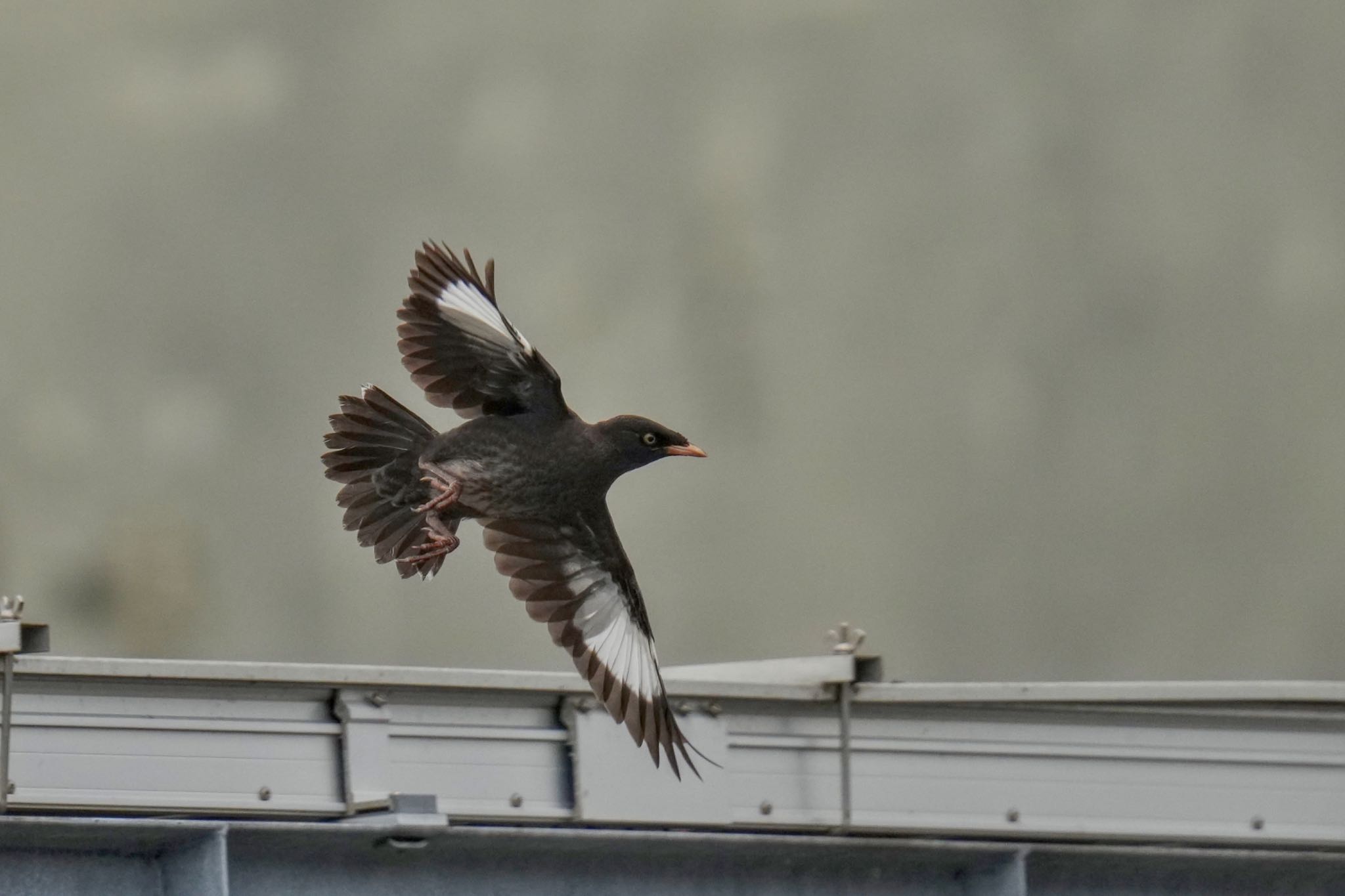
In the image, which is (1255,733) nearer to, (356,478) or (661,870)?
(661,870)

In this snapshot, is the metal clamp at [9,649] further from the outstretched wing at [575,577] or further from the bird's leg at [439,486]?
the outstretched wing at [575,577]

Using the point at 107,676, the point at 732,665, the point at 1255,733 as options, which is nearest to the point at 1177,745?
the point at 1255,733

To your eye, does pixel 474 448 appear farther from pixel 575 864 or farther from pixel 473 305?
pixel 575 864

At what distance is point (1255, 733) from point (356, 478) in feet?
10.4

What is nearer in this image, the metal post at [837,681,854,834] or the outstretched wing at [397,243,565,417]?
the metal post at [837,681,854,834]

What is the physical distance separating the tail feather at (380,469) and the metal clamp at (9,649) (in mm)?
A: 2067

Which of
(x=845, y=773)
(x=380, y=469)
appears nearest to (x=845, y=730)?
(x=845, y=773)

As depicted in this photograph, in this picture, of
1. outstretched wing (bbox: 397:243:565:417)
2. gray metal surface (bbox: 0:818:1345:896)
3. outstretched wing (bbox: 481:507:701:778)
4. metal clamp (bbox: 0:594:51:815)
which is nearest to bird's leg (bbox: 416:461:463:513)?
outstretched wing (bbox: 397:243:565:417)

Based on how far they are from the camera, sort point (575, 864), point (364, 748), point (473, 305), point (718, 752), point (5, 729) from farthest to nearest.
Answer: point (473, 305), point (718, 752), point (575, 864), point (364, 748), point (5, 729)

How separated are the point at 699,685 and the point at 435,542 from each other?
3.97 feet

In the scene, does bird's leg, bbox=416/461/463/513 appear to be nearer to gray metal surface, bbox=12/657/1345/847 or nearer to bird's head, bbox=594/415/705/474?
bird's head, bbox=594/415/705/474

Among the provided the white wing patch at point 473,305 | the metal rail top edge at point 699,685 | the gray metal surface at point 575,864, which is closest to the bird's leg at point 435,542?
the white wing patch at point 473,305

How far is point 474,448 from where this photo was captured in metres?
6.85

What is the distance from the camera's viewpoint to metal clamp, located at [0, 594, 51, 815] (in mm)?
5012
